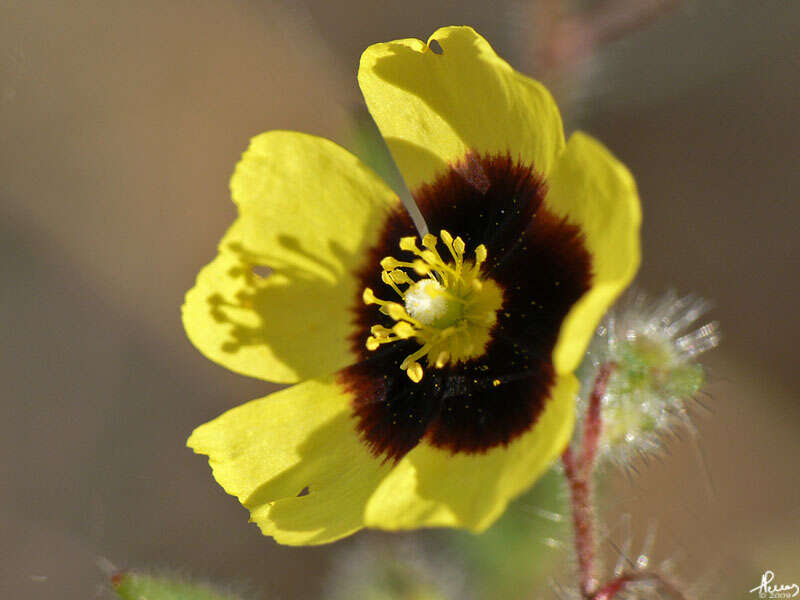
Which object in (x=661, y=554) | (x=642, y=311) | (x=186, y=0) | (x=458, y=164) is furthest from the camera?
(x=186, y=0)

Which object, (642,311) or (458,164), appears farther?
(642,311)

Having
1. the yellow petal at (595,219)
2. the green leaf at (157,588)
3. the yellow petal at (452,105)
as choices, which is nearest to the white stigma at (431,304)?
the yellow petal at (452,105)

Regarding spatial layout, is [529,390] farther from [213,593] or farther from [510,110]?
[213,593]

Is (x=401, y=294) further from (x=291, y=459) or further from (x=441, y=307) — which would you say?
(x=291, y=459)

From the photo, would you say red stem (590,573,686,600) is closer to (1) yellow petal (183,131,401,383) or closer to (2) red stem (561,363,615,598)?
(2) red stem (561,363,615,598)

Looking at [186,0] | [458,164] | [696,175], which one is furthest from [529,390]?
[186,0]

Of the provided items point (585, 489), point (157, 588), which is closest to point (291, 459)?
point (157, 588)

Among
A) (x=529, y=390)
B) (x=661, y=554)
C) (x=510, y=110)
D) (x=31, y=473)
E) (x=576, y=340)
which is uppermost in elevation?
(x=510, y=110)
